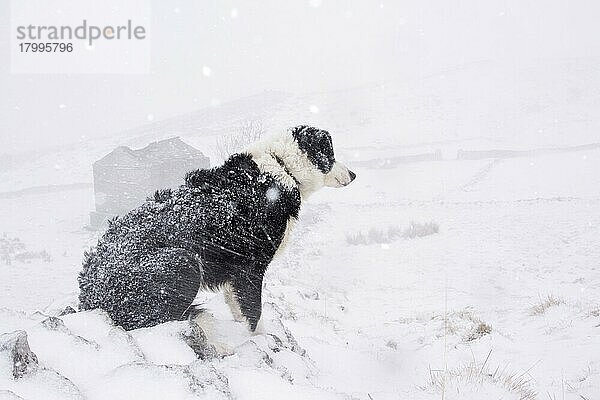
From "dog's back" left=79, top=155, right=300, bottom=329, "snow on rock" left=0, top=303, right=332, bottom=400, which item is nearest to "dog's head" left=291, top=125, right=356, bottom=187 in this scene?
"dog's back" left=79, top=155, right=300, bottom=329

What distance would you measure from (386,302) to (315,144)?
7619 mm

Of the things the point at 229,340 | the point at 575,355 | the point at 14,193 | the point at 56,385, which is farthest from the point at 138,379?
the point at 14,193

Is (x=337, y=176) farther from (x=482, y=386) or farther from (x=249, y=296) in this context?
(x=482, y=386)

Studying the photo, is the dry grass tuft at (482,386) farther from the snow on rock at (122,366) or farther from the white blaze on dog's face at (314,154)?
the white blaze on dog's face at (314,154)

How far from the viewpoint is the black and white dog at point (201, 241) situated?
288 centimetres

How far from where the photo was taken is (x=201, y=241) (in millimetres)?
3104

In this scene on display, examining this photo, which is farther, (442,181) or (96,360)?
(442,181)

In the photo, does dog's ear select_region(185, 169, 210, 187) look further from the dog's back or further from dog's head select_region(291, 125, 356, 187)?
dog's head select_region(291, 125, 356, 187)

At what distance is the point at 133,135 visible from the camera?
56625 millimetres

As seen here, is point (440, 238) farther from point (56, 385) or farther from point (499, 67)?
point (499, 67)

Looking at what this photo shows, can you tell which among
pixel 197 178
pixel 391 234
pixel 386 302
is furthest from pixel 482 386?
pixel 391 234

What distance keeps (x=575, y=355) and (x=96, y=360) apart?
137 inches

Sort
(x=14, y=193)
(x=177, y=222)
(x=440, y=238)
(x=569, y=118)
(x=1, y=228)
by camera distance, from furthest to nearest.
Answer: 1. (x=569, y=118)
2. (x=14, y=193)
3. (x=1, y=228)
4. (x=440, y=238)
5. (x=177, y=222)

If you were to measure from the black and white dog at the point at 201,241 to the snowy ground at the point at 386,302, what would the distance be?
0.29 meters
